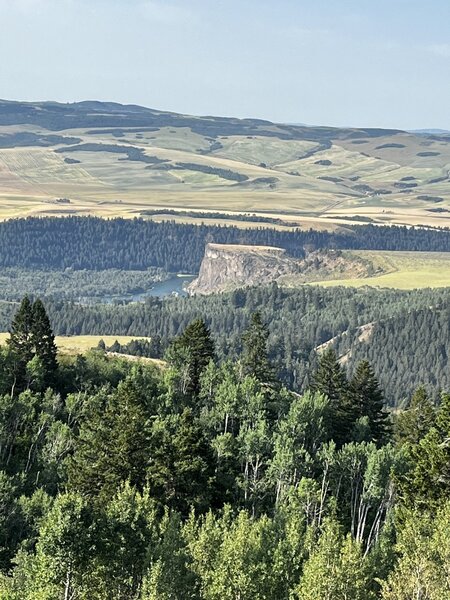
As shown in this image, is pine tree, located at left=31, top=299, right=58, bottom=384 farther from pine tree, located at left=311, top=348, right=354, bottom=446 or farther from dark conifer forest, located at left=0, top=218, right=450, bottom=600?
pine tree, located at left=311, top=348, right=354, bottom=446

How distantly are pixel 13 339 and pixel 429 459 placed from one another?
6175cm

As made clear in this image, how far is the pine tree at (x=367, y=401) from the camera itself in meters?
106

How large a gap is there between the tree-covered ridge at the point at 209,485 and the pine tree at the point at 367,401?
0.20 m

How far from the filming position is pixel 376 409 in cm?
10688

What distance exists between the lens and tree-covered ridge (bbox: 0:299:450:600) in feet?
165

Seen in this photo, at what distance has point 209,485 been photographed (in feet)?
255

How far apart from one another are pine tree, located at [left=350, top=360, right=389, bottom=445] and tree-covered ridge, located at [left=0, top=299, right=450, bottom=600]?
204 mm

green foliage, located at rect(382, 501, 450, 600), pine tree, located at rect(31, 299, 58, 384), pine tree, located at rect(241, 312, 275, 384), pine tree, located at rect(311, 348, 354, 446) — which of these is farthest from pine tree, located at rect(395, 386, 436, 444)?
green foliage, located at rect(382, 501, 450, 600)

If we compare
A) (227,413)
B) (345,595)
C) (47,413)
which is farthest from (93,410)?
(345,595)

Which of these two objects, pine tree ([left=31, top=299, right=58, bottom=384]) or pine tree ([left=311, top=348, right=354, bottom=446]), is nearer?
pine tree ([left=311, top=348, right=354, bottom=446])

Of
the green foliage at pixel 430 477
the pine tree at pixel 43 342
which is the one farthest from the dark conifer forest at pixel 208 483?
the pine tree at pixel 43 342

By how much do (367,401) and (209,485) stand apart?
33.6 m

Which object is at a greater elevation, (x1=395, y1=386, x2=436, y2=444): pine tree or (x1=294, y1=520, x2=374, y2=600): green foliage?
(x1=294, y1=520, x2=374, y2=600): green foliage

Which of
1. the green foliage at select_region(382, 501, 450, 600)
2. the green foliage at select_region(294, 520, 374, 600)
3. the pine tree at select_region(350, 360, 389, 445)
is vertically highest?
the green foliage at select_region(382, 501, 450, 600)
